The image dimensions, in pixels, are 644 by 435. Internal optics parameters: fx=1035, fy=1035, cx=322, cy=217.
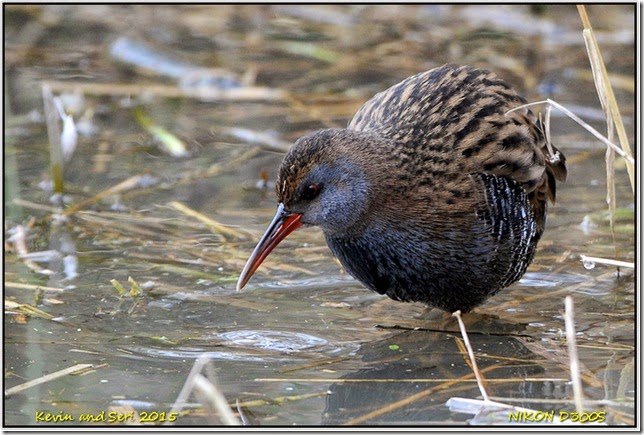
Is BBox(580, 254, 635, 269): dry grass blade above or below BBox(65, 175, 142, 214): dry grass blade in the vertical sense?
above

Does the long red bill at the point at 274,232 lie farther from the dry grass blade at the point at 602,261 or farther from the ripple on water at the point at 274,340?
the dry grass blade at the point at 602,261

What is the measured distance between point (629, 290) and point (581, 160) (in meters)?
1.84

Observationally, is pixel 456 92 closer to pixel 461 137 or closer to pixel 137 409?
pixel 461 137

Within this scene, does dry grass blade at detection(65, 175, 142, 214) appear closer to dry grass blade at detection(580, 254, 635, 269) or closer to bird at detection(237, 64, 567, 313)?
bird at detection(237, 64, 567, 313)

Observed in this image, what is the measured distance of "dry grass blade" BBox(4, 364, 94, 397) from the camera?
360 centimetres

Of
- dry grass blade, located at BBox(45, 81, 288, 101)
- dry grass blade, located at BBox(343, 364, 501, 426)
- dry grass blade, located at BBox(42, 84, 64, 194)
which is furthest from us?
dry grass blade, located at BBox(45, 81, 288, 101)

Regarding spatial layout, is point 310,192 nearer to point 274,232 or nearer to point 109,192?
point 274,232

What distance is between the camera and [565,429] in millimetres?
3188

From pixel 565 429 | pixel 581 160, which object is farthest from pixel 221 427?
pixel 581 160

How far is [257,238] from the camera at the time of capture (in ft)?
17.4

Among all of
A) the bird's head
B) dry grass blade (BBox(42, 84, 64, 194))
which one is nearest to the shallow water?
dry grass blade (BBox(42, 84, 64, 194))

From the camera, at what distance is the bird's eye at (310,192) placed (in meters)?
4.11

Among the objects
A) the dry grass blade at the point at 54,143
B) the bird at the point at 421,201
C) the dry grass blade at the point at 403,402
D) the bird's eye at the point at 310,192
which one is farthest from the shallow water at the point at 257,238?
the bird's eye at the point at 310,192

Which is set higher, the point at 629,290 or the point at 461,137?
the point at 461,137
